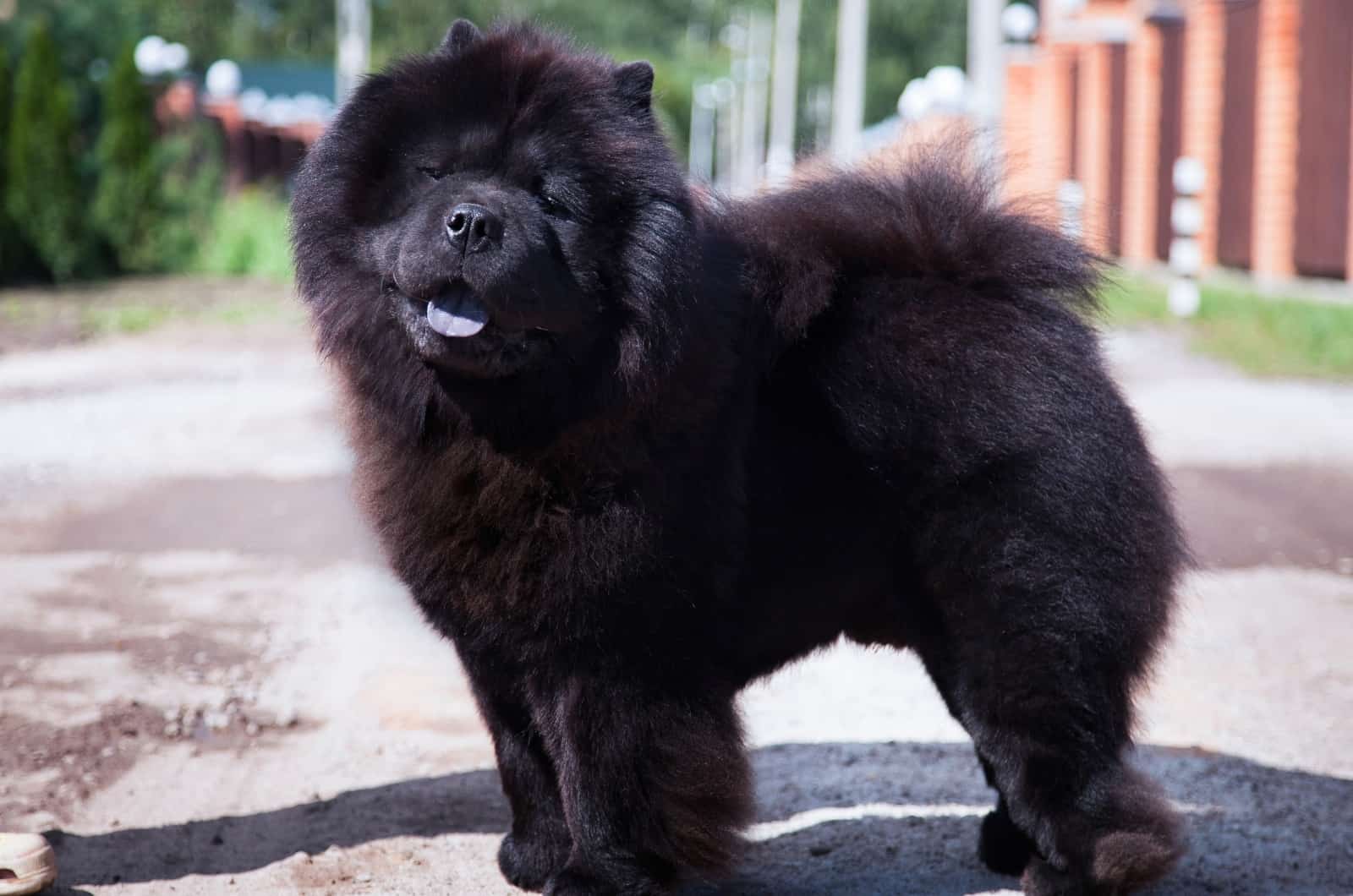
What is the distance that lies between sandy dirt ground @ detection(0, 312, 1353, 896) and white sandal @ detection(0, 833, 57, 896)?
0.59 ft

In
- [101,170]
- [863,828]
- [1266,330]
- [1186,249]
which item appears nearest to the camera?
[863,828]

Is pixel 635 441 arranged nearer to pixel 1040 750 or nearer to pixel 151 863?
pixel 1040 750

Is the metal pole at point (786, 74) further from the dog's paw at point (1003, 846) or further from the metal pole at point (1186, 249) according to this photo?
the dog's paw at point (1003, 846)

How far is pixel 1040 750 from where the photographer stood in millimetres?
3129

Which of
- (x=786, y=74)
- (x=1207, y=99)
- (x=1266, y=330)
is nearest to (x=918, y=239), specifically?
(x=1266, y=330)

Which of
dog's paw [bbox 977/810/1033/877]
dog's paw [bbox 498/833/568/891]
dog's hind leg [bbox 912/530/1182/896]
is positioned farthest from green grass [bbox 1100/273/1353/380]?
dog's paw [bbox 498/833/568/891]

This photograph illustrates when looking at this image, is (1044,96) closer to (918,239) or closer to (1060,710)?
(918,239)

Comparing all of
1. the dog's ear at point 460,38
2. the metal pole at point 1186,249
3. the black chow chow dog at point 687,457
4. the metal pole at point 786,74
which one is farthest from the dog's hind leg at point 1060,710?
the metal pole at point 786,74

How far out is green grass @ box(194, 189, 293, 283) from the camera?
2020cm

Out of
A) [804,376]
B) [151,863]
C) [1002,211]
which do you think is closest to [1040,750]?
[804,376]

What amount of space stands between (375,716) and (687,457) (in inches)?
82.3

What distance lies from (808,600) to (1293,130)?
1566cm

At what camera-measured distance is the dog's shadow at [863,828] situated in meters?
3.46

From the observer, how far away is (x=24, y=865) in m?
3.04
